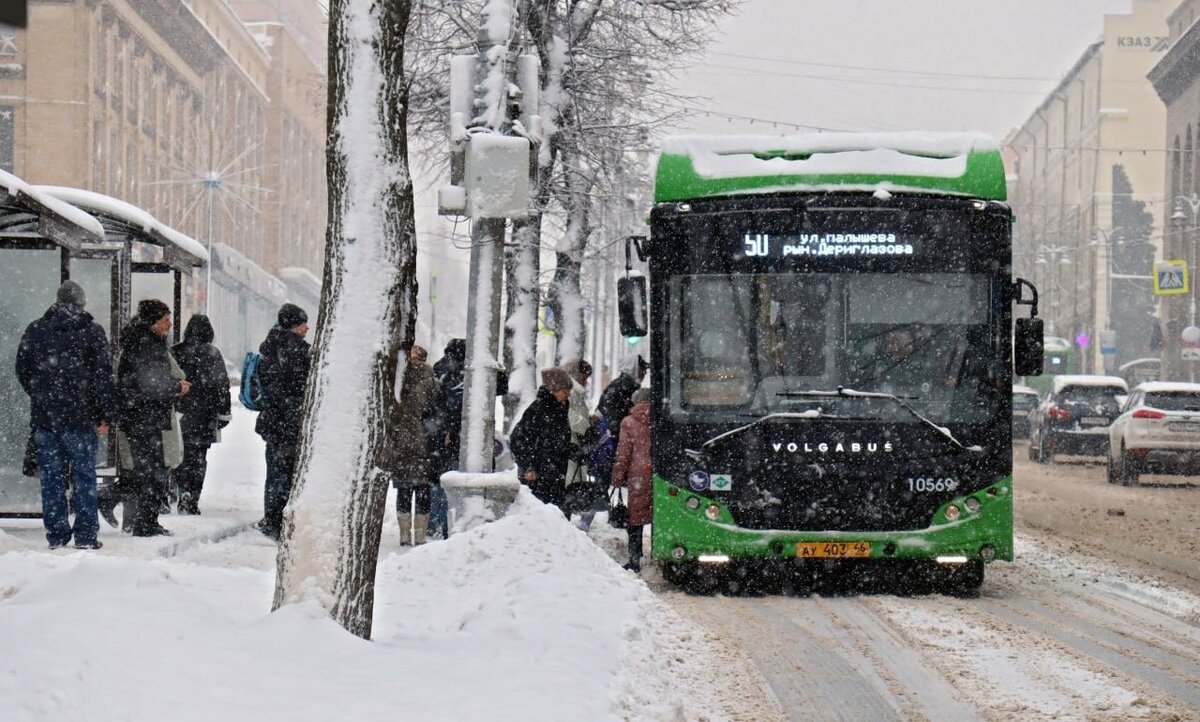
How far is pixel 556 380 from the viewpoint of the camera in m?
13.6

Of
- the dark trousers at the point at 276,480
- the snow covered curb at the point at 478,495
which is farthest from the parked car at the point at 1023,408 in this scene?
the snow covered curb at the point at 478,495

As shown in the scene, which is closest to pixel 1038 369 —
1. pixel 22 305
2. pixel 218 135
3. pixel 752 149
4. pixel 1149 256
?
pixel 752 149

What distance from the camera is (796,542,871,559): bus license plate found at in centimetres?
1120

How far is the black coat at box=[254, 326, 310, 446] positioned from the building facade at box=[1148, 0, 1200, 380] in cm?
5270

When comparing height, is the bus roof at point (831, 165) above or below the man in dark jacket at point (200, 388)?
above

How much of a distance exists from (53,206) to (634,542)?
5.10 meters

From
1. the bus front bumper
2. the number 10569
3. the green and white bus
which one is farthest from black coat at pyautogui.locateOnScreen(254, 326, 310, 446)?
the number 10569

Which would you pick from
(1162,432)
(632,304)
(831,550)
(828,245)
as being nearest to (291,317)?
(632,304)

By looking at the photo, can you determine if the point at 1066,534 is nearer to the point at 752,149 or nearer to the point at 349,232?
the point at 752,149

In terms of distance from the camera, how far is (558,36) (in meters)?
22.8

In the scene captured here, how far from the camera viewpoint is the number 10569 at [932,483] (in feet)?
36.6

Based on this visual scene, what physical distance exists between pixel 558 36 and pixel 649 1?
1.69m

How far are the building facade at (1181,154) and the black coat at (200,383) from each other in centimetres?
5206

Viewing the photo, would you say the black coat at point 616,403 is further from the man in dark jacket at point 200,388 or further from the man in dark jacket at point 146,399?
the man in dark jacket at point 146,399
